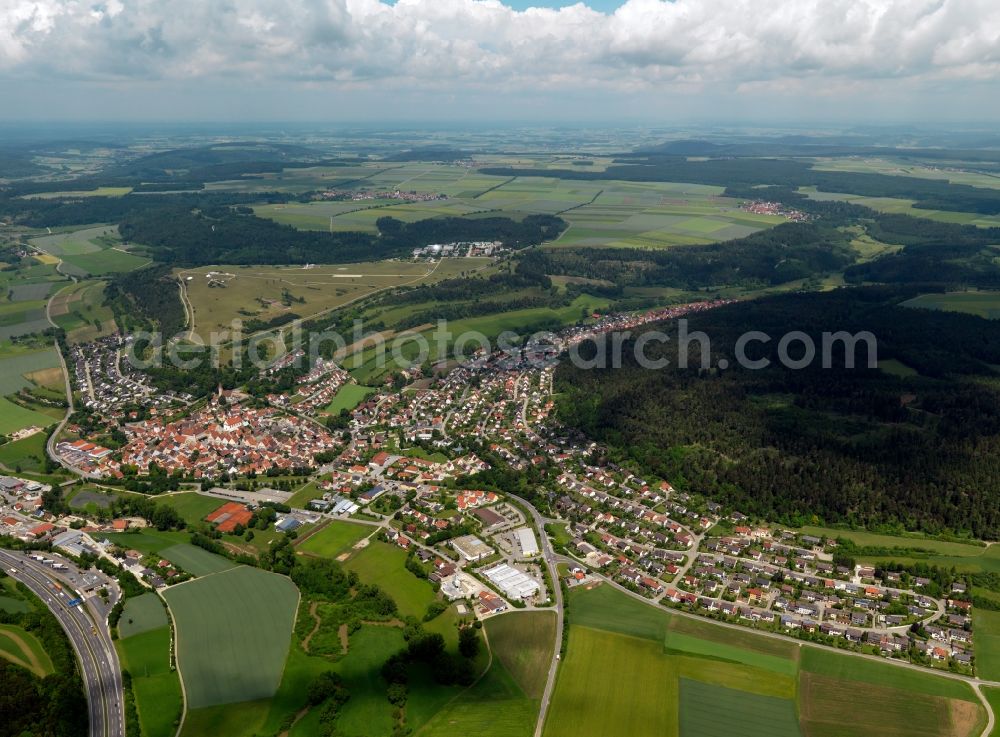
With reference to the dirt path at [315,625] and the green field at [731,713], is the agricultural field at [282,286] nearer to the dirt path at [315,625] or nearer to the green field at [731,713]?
the dirt path at [315,625]

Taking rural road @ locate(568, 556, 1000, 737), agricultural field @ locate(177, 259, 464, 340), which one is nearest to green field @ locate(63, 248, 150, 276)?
agricultural field @ locate(177, 259, 464, 340)

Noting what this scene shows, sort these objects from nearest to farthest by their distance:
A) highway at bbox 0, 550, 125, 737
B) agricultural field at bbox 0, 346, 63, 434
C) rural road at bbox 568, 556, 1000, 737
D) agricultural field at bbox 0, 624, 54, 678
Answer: rural road at bbox 568, 556, 1000, 737
highway at bbox 0, 550, 125, 737
agricultural field at bbox 0, 624, 54, 678
agricultural field at bbox 0, 346, 63, 434

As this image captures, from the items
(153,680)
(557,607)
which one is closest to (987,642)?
(557,607)

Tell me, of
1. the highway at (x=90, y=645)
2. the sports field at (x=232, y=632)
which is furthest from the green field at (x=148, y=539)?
the sports field at (x=232, y=632)

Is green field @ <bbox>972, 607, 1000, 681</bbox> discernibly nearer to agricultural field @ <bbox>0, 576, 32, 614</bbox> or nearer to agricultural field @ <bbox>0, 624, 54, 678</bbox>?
agricultural field @ <bbox>0, 624, 54, 678</bbox>

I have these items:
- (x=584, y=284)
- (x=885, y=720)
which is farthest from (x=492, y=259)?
(x=885, y=720)
